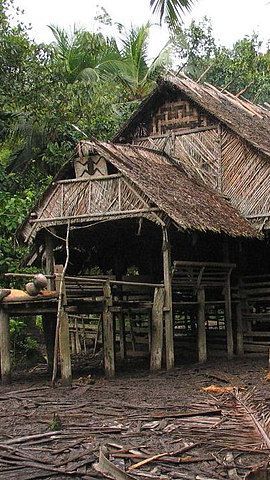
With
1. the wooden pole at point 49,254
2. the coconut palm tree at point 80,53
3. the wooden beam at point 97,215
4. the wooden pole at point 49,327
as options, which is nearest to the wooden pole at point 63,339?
the wooden pole at point 49,327

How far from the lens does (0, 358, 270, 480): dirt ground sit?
687cm

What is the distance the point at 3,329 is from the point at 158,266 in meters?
5.32

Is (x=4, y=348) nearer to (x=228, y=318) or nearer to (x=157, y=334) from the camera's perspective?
(x=157, y=334)

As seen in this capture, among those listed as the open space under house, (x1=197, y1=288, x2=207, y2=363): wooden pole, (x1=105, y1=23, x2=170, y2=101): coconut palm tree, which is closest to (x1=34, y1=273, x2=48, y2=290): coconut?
the open space under house

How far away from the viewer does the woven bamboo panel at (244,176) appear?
15016 millimetres

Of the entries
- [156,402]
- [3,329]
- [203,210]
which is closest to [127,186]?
[203,210]

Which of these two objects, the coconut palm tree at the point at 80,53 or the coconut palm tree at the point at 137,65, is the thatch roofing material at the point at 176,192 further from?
the coconut palm tree at the point at 137,65

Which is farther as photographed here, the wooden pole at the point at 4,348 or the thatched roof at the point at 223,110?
the thatched roof at the point at 223,110

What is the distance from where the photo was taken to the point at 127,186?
520 inches

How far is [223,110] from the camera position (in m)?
16.8

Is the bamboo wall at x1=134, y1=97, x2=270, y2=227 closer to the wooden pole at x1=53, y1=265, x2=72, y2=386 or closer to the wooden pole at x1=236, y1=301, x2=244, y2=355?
the wooden pole at x1=236, y1=301, x2=244, y2=355

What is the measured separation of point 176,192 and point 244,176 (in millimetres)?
2358

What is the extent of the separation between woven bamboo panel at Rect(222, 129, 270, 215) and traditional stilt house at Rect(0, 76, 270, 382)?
23 mm

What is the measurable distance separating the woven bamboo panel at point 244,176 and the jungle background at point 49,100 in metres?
3.61
